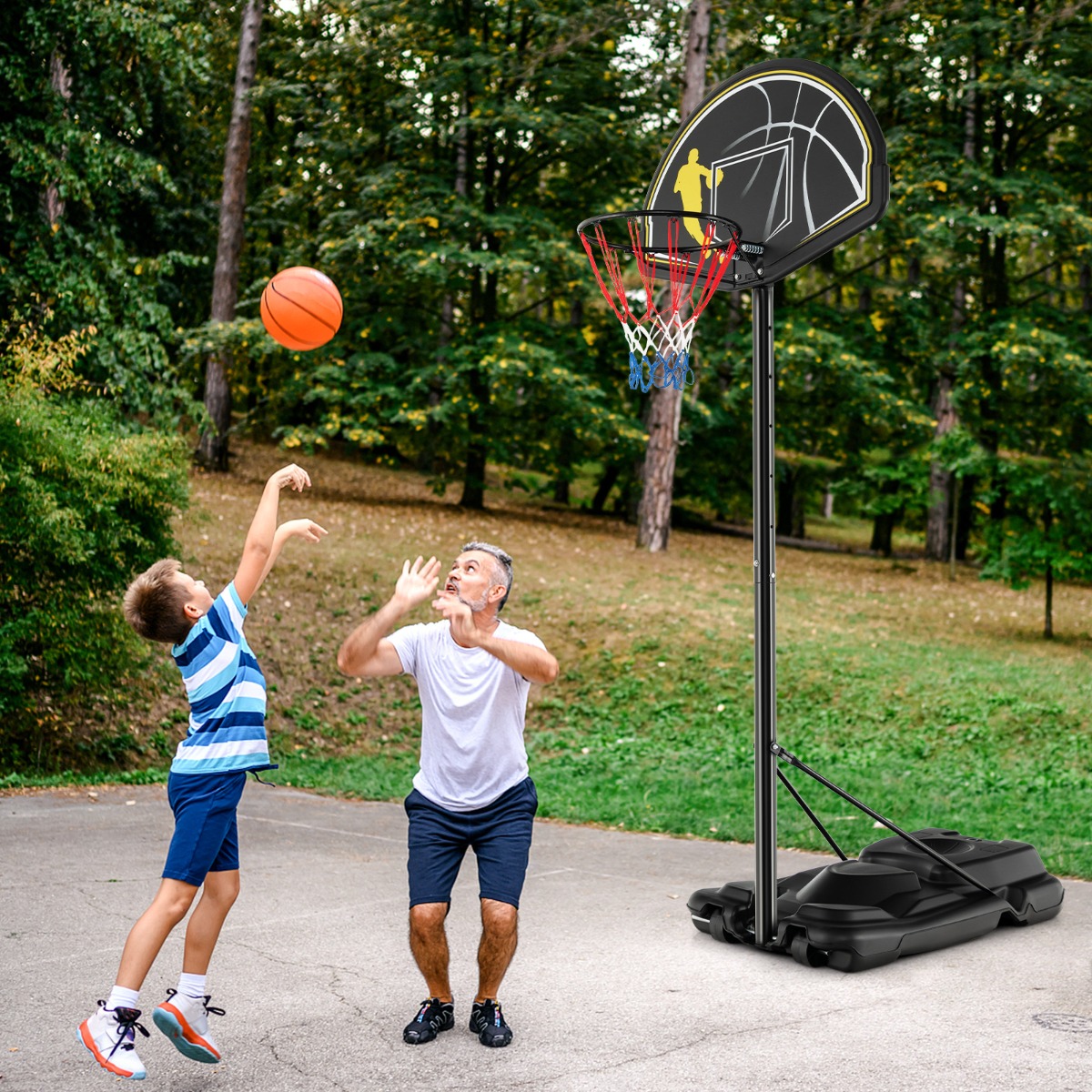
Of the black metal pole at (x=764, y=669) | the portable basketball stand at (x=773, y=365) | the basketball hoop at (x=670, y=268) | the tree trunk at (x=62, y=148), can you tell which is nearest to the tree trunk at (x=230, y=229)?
the tree trunk at (x=62, y=148)

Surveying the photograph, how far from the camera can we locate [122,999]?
158 inches

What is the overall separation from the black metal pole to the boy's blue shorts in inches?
102

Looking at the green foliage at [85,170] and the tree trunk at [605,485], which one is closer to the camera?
the green foliage at [85,170]

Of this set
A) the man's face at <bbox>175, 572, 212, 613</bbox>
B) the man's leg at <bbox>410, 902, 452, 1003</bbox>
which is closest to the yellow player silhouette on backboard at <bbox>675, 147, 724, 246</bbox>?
the man's face at <bbox>175, 572, 212, 613</bbox>

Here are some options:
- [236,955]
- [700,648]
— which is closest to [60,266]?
[700,648]

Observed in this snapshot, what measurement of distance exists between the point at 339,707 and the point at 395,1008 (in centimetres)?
826

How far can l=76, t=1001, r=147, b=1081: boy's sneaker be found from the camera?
3.93 meters

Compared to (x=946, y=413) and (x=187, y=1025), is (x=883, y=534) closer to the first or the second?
(x=946, y=413)

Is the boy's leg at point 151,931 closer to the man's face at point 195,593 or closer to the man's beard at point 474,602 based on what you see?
the man's face at point 195,593

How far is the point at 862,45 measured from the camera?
2503 centimetres

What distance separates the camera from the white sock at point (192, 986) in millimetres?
4234

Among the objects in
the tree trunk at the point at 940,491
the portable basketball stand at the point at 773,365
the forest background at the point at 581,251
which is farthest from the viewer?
the tree trunk at the point at 940,491

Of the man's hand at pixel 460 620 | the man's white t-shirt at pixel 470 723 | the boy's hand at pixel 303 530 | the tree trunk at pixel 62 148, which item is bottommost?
the man's white t-shirt at pixel 470 723

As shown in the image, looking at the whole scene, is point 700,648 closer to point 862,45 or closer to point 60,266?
point 60,266
